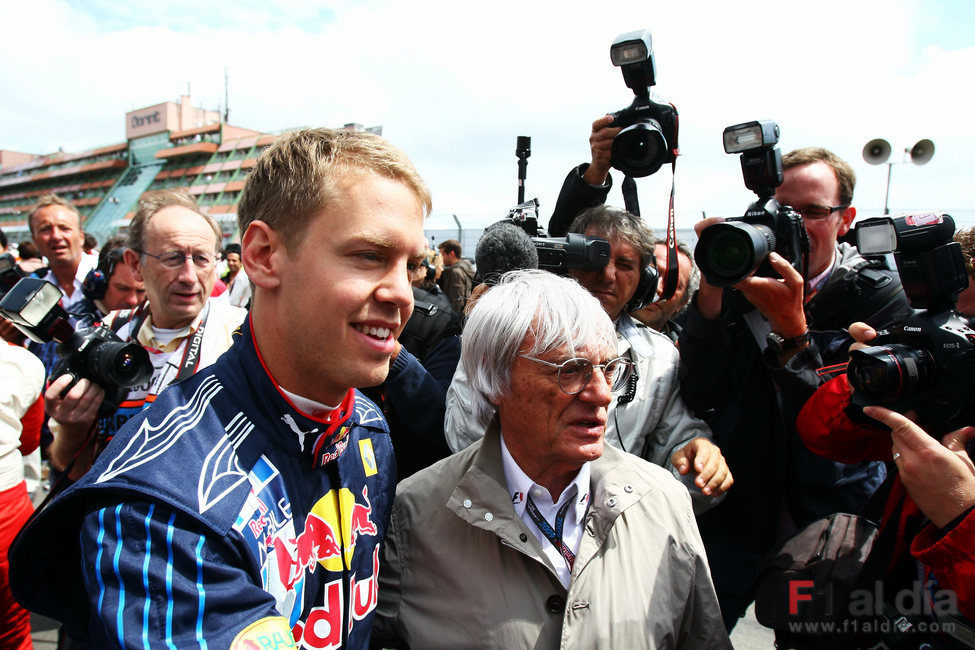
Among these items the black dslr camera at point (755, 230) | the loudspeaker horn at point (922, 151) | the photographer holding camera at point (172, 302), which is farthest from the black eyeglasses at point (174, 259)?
the loudspeaker horn at point (922, 151)

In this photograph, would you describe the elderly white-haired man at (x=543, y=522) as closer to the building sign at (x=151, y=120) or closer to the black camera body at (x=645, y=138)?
the black camera body at (x=645, y=138)

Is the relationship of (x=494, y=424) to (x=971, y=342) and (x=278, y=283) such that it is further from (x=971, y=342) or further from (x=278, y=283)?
(x=971, y=342)

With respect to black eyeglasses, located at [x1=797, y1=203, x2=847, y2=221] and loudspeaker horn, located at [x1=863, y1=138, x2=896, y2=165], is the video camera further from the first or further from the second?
loudspeaker horn, located at [x1=863, y1=138, x2=896, y2=165]

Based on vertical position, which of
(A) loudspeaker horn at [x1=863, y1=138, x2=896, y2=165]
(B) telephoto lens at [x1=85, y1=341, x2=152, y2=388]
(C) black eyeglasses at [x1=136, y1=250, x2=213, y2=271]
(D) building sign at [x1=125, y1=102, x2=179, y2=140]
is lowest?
(B) telephoto lens at [x1=85, y1=341, x2=152, y2=388]

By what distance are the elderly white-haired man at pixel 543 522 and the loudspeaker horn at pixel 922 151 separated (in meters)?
12.8

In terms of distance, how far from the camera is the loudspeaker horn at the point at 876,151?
1138cm

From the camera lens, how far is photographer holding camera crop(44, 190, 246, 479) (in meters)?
2.52

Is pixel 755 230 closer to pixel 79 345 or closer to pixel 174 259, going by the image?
pixel 174 259

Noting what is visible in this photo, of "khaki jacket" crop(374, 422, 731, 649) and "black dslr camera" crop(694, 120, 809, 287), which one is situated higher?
"black dslr camera" crop(694, 120, 809, 287)

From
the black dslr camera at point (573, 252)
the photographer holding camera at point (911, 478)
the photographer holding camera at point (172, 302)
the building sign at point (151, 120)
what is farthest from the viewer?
the building sign at point (151, 120)

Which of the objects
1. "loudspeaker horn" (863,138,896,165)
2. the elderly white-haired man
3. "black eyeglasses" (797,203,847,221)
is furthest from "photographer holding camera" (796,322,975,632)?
"loudspeaker horn" (863,138,896,165)

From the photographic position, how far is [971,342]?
1.69m

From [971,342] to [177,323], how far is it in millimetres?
2819

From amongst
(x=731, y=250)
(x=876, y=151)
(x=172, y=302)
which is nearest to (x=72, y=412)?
(x=172, y=302)
